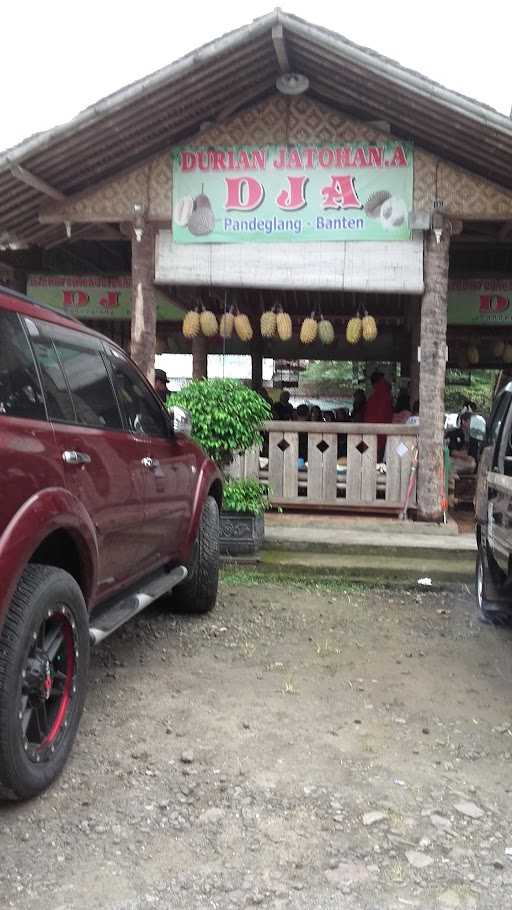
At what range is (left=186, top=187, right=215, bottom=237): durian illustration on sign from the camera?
7727 mm

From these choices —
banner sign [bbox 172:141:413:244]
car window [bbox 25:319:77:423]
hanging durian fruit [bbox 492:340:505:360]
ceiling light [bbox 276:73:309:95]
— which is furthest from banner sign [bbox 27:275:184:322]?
car window [bbox 25:319:77:423]

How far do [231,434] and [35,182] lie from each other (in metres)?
3.35

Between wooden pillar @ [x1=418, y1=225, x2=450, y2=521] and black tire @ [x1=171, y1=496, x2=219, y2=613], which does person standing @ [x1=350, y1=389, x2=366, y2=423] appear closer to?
wooden pillar @ [x1=418, y1=225, x2=450, y2=521]

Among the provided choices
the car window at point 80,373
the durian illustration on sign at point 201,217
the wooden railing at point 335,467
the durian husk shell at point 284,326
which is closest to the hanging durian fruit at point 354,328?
the durian husk shell at point 284,326

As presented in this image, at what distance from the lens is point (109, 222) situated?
26.8ft

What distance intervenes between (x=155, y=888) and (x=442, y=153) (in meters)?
7.06

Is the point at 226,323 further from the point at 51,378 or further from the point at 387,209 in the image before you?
the point at 51,378

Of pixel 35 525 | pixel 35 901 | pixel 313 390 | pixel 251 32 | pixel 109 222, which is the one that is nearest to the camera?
pixel 35 901

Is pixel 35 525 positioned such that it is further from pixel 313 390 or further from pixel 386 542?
pixel 313 390

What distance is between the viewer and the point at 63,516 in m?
2.96

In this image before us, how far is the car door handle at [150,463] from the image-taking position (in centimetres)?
408

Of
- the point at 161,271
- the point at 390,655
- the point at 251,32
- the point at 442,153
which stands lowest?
the point at 390,655

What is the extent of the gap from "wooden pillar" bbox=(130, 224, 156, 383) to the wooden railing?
1.55 m

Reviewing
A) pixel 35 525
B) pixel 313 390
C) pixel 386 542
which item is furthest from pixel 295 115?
pixel 313 390
